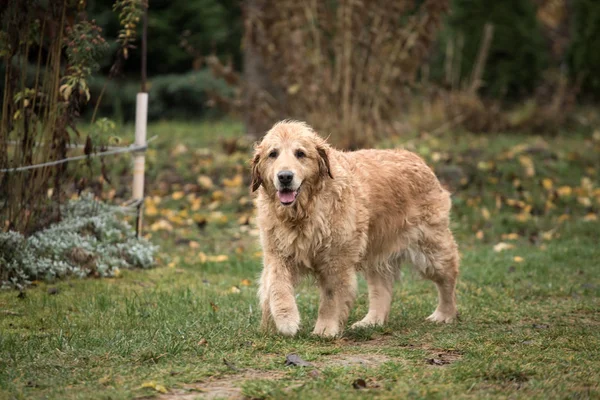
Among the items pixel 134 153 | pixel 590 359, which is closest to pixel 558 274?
pixel 590 359

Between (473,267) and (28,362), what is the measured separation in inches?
204

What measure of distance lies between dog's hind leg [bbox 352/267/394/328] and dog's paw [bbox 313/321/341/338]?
2.45 ft

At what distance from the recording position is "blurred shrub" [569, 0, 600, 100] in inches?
683

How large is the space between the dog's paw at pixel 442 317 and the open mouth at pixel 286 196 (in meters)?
1.71

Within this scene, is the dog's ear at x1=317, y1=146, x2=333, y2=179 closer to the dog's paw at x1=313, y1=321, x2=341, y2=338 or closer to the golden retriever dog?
the golden retriever dog

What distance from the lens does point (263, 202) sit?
226 inches

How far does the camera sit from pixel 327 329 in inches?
217

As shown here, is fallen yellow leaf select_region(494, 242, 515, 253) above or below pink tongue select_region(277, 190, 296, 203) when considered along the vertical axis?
below

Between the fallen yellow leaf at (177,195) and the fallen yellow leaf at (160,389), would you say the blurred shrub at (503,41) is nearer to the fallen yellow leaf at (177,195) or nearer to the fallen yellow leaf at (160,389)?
the fallen yellow leaf at (177,195)

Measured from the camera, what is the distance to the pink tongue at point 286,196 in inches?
212

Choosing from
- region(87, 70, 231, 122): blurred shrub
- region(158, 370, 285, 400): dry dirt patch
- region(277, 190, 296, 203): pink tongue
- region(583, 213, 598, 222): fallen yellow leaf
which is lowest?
region(158, 370, 285, 400): dry dirt patch

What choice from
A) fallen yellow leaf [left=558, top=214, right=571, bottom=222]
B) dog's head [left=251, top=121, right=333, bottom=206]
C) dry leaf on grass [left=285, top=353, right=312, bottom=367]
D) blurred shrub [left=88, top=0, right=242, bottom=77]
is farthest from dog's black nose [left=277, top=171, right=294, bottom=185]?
blurred shrub [left=88, top=0, right=242, bottom=77]

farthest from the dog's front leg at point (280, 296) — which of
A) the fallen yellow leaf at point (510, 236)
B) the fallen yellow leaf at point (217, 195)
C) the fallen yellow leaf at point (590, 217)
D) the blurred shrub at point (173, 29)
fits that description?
the blurred shrub at point (173, 29)

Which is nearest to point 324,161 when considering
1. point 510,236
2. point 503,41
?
point 510,236
